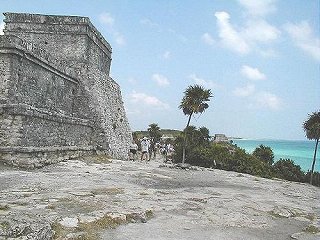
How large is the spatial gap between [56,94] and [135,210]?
35.8 ft

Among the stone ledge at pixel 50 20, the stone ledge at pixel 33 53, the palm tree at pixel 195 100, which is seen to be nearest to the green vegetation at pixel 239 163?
the palm tree at pixel 195 100

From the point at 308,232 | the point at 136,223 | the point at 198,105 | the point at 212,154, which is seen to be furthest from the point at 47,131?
the point at 212,154

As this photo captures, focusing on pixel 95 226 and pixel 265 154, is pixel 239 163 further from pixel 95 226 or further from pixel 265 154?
pixel 95 226

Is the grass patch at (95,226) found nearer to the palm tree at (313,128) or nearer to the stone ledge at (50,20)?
the stone ledge at (50,20)

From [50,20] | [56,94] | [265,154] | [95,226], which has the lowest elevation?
[95,226]

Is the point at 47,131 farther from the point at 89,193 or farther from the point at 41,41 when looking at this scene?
the point at 41,41

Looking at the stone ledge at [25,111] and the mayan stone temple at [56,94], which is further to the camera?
the mayan stone temple at [56,94]

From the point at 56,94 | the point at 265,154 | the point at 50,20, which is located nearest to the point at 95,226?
the point at 56,94

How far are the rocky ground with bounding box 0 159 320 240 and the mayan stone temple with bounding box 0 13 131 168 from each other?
1.53 meters

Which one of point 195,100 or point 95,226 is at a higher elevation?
point 195,100

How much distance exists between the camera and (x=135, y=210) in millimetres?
6902

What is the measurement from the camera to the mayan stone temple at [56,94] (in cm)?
1158

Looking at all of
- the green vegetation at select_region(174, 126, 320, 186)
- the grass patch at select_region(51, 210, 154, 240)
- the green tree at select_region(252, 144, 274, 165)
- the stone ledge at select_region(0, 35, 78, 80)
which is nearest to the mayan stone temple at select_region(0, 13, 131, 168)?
the stone ledge at select_region(0, 35, 78, 80)

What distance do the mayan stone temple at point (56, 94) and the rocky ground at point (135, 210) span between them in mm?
1525
